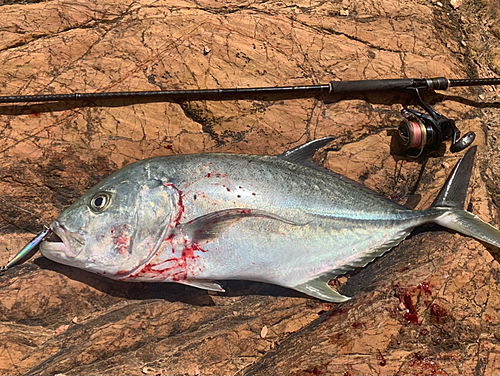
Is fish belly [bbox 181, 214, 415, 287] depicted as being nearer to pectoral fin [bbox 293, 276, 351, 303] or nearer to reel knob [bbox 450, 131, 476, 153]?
pectoral fin [bbox 293, 276, 351, 303]

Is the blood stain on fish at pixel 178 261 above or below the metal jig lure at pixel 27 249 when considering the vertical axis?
above

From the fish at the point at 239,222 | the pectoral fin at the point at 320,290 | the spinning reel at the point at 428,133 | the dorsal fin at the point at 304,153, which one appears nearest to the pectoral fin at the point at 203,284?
the fish at the point at 239,222

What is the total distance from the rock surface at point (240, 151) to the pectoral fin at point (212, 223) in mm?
565

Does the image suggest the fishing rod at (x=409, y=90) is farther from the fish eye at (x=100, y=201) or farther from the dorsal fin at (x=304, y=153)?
the fish eye at (x=100, y=201)

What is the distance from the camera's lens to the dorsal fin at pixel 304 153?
240cm

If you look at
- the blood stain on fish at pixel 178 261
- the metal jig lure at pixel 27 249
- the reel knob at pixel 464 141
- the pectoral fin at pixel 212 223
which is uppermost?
the reel knob at pixel 464 141

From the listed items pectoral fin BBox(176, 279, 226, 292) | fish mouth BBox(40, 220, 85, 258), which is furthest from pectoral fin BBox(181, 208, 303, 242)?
fish mouth BBox(40, 220, 85, 258)

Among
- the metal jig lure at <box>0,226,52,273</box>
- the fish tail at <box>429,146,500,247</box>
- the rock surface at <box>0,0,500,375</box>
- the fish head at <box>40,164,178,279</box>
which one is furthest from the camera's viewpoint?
the fish tail at <box>429,146,500,247</box>

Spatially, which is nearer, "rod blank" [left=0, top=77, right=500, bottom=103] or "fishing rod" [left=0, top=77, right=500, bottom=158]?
"rod blank" [left=0, top=77, right=500, bottom=103]

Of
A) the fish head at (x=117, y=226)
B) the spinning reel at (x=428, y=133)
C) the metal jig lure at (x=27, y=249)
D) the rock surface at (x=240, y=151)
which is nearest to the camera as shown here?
the fish head at (x=117, y=226)

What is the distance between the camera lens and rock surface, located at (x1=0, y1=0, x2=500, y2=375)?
2.15 metres

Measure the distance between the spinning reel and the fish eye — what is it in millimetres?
2097

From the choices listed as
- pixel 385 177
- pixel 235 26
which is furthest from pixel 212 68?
pixel 385 177

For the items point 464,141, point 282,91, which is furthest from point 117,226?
point 464,141
